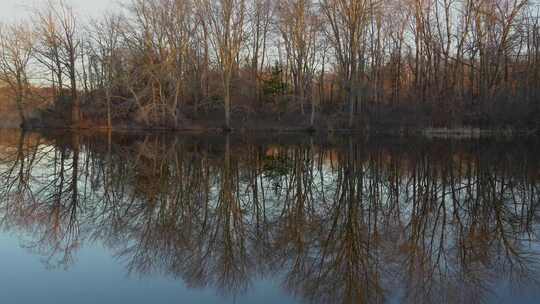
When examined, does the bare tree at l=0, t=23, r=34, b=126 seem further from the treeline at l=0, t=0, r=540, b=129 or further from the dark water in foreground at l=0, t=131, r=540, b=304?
the dark water in foreground at l=0, t=131, r=540, b=304

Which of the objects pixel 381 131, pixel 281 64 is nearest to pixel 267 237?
pixel 381 131

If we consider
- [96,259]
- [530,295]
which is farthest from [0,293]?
[530,295]

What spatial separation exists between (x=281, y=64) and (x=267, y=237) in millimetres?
39297

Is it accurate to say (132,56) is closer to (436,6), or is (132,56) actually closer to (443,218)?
(436,6)

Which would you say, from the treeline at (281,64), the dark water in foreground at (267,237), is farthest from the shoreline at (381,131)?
the dark water in foreground at (267,237)

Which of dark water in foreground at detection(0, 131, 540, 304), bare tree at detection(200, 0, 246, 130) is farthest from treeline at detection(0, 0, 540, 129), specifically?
dark water in foreground at detection(0, 131, 540, 304)

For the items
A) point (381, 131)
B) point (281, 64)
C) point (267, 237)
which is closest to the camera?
point (267, 237)

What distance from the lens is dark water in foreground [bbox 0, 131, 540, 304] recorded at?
450cm

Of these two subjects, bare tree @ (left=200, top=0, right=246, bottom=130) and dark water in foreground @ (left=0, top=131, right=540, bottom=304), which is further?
bare tree @ (left=200, top=0, right=246, bottom=130)

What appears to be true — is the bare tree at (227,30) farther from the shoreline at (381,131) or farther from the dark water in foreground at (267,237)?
the dark water in foreground at (267,237)

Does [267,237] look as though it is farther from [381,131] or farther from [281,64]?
[281,64]

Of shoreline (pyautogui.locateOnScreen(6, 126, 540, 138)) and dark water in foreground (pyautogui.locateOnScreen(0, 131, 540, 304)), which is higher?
shoreline (pyautogui.locateOnScreen(6, 126, 540, 138))

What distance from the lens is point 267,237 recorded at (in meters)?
6.24

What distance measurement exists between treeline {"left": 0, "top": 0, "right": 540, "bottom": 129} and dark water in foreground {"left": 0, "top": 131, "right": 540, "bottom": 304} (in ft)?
76.8
